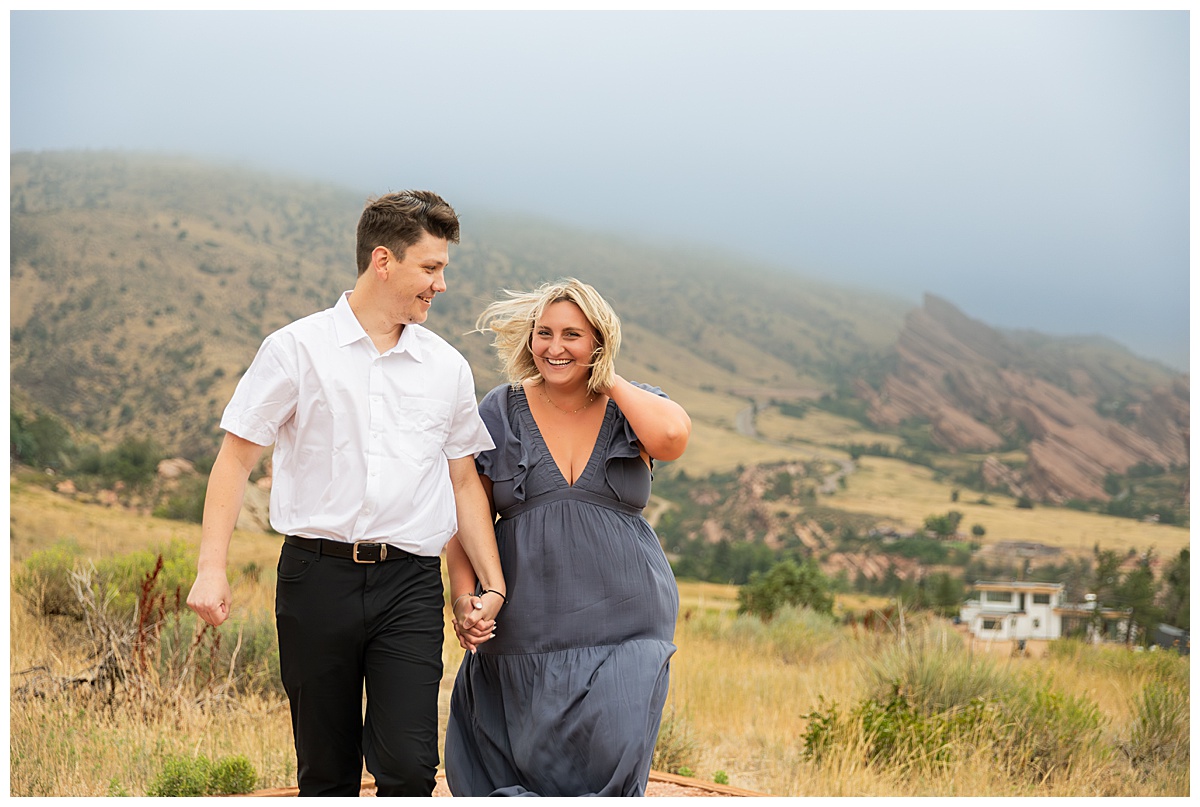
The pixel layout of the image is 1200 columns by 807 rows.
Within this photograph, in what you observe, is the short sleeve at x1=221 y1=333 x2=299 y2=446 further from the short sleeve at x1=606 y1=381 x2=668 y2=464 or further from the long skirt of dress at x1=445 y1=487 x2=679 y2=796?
the short sleeve at x1=606 y1=381 x2=668 y2=464

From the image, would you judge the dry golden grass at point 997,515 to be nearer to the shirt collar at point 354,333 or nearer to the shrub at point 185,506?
the shrub at point 185,506

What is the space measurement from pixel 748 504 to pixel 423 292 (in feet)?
141

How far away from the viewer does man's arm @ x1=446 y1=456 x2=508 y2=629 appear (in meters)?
3.21

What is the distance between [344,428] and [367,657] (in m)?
0.63

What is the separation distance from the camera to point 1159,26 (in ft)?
246

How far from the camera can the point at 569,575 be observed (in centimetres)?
331

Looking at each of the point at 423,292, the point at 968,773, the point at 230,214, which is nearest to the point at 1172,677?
the point at 968,773

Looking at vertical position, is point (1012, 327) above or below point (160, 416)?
above

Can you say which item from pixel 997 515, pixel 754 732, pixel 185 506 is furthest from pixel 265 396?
pixel 997 515

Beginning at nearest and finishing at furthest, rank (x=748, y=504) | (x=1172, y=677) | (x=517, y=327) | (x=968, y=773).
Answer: (x=517, y=327), (x=968, y=773), (x=1172, y=677), (x=748, y=504)

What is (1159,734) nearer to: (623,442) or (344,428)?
(623,442)

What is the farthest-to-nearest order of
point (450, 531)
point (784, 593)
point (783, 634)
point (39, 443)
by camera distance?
1. point (39, 443)
2. point (784, 593)
3. point (783, 634)
4. point (450, 531)

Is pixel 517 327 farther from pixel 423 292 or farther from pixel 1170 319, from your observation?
pixel 1170 319

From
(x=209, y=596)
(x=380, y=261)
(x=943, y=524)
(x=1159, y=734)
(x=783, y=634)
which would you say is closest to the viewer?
(x=209, y=596)
